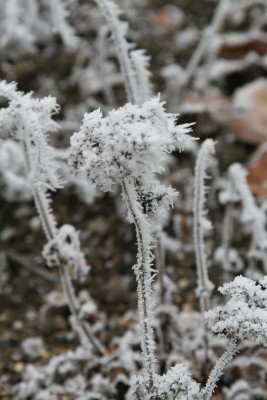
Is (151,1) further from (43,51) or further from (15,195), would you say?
(15,195)

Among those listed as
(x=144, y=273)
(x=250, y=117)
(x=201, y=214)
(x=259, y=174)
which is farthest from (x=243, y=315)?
(x=250, y=117)

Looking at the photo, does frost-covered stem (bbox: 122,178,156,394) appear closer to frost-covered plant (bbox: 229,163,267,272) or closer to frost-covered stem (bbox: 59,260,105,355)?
frost-covered stem (bbox: 59,260,105,355)

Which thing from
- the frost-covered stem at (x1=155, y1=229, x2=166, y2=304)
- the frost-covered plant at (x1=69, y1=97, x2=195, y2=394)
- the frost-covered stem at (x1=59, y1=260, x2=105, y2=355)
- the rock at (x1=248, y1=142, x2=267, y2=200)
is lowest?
the frost-covered plant at (x1=69, y1=97, x2=195, y2=394)

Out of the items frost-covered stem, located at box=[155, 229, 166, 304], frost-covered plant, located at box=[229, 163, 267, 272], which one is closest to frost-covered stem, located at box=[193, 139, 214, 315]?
frost-covered stem, located at box=[155, 229, 166, 304]

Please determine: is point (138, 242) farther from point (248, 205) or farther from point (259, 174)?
point (259, 174)

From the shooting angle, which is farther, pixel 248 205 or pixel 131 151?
pixel 248 205
